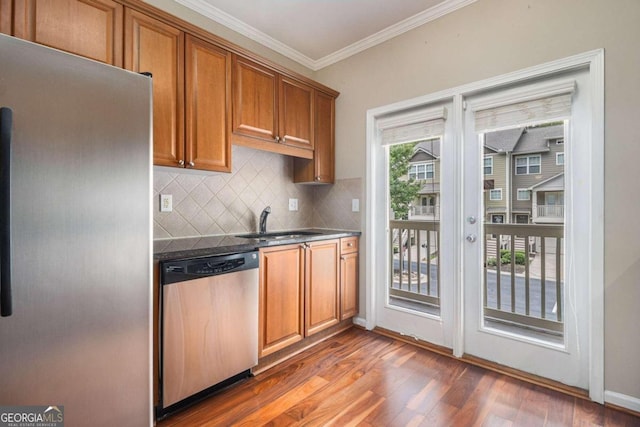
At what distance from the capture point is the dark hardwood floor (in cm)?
164

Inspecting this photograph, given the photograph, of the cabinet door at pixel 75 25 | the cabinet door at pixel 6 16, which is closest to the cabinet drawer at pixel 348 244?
the cabinet door at pixel 75 25

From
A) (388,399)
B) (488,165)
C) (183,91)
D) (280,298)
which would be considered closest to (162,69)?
(183,91)

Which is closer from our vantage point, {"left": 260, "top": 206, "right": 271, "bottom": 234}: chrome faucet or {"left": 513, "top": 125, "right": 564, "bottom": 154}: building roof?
{"left": 513, "top": 125, "right": 564, "bottom": 154}: building roof

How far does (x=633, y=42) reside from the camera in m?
1.70

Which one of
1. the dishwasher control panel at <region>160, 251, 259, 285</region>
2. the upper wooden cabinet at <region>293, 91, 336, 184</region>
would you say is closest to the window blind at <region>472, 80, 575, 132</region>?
the upper wooden cabinet at <region>293, 91, 336, 184</region>

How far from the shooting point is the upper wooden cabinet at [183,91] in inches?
69.4

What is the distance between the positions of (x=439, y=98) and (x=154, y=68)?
2.03 meters

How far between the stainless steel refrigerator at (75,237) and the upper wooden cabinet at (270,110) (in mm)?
954

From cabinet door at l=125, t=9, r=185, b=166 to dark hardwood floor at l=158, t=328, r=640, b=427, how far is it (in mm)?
1515

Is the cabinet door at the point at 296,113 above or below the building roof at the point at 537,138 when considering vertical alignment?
above

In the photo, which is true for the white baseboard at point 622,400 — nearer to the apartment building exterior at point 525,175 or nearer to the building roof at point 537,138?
the apartment building exterior at point 525,175

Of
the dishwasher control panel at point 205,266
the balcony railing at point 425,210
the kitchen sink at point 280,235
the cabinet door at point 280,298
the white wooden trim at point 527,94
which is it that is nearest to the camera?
the dishwasher control panel at point 205,266

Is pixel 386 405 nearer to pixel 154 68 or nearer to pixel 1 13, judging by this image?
pixel 154 68

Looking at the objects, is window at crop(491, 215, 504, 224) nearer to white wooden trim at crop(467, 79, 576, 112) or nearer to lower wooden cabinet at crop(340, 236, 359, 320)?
white wooden trim at crop(467, 79, 576, 112)
